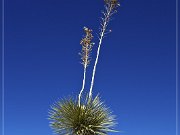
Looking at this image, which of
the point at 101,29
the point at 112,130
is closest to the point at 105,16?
the point at 101,29

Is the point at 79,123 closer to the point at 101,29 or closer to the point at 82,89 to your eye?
the point at 82,89

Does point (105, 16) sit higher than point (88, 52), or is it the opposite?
point (105, 16)

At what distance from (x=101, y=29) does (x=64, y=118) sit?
3.18m

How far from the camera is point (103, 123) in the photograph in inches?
726

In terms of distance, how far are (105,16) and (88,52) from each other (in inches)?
56.8

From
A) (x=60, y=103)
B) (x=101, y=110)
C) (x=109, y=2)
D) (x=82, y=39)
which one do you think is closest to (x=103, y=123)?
(x=101, y=110)

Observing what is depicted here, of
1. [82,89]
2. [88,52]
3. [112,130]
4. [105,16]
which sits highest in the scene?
[105,16]

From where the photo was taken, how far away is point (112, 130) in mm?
18047

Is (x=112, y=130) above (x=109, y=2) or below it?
below

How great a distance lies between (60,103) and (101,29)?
9.14 feet

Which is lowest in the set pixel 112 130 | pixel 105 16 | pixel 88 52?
pixel 112 130

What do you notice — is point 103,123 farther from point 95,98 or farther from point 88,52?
point 88,52

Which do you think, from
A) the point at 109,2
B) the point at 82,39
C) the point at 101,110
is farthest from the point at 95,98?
the point at 109,2

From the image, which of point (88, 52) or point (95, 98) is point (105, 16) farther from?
point (95, 98)
